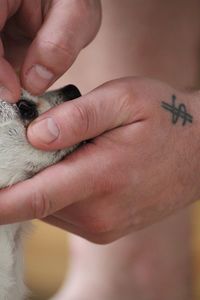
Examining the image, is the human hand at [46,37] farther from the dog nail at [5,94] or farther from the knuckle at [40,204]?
the knuckle at [40,204]

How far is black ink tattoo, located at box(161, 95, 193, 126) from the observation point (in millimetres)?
1321

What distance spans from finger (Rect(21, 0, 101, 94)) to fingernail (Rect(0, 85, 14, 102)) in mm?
34

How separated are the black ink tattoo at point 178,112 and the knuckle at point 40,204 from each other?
275 mm

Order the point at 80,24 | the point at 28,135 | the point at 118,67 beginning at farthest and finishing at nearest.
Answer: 1. the point at 118,67
2. the point at 80,24
3. the point at 28,135

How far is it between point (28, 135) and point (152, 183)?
24 cm

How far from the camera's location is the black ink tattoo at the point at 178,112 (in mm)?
1321

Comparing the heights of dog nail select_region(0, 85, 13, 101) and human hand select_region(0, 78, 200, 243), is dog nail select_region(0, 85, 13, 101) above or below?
above

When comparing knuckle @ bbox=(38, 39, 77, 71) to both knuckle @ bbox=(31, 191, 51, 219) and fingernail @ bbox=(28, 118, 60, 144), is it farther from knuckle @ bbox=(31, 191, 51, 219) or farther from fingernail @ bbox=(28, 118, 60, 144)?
knuckle @ bbox=(31, 191, 51, 219)

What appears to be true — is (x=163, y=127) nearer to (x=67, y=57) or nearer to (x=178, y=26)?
(x=67, y=57)

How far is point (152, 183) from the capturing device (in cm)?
130

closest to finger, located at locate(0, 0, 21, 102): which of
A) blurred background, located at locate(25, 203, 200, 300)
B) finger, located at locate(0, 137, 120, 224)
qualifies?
finger, located at locate(0, 137, 120, 224)

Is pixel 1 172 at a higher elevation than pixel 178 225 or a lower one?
higher

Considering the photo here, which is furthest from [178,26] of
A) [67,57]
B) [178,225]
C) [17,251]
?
[17,251]

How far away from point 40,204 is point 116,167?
0.14 metres
